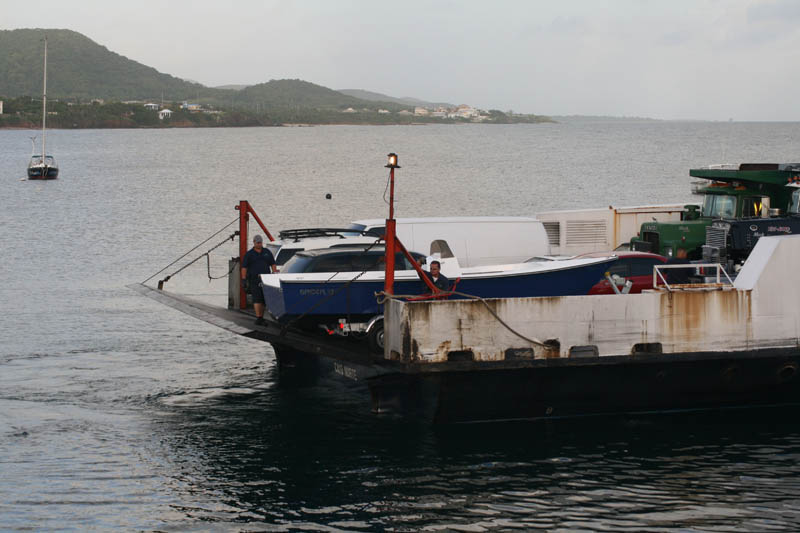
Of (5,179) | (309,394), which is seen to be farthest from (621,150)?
(309,394)

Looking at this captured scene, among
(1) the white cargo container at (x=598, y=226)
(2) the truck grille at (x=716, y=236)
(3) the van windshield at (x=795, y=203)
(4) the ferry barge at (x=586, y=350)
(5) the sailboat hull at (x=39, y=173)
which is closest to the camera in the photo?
(4) the ferry barge at (x=586, y=350)

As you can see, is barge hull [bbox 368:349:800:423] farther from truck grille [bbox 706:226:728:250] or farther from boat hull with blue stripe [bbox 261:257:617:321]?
truck grille [bbox 706:226:728:250]

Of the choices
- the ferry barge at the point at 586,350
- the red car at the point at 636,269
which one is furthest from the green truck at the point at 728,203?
the ferry barge at the point at 586,350

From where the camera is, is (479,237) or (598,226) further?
(598,226)

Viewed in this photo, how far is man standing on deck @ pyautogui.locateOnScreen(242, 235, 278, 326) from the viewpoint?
64.1 ft

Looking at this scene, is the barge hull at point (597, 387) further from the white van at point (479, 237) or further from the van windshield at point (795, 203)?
the white van at point (479, 237)

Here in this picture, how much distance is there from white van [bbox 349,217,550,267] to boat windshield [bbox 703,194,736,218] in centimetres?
357

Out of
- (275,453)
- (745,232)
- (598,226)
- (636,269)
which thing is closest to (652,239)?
(598,226)

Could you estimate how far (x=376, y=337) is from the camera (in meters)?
17.1

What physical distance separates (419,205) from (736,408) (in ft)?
173

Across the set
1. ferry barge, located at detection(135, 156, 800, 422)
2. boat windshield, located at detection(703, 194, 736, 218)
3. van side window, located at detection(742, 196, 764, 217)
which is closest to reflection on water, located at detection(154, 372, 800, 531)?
ferry barge, located at detection(135, 156, 800, 422)

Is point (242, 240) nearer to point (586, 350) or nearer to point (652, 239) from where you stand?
point (586, 350)

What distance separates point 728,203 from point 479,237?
535cm

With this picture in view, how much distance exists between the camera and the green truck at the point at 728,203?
69.9 feet
